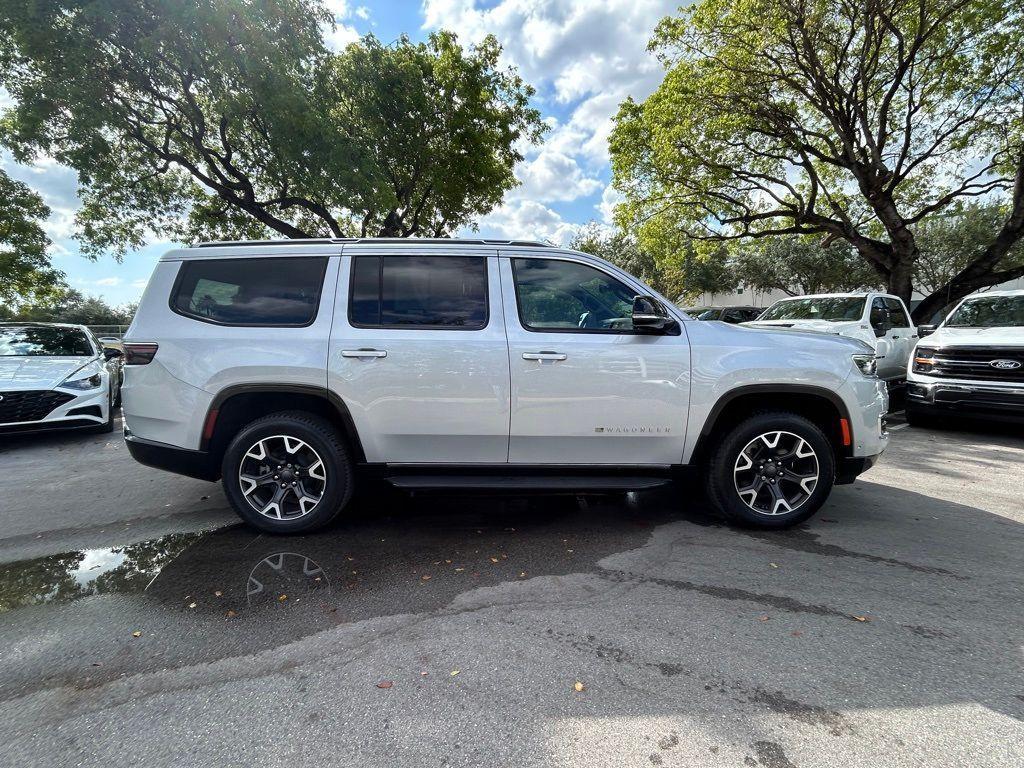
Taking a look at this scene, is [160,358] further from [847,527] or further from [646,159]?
[646,159]

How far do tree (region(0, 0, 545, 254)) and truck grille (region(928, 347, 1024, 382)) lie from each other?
11289 millimetres

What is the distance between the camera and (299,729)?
70.4 inches

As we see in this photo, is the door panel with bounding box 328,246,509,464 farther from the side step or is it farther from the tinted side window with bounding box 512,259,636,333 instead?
the tinted side window with bounding box 512,259,636,333

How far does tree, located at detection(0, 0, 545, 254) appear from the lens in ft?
31.3

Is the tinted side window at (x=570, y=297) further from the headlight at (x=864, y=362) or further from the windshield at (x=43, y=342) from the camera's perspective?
the windshield at (x=43, y=342)

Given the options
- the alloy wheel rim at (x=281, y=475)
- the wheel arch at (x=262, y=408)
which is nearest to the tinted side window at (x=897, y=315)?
the wheel arch at (x=262, y=408)

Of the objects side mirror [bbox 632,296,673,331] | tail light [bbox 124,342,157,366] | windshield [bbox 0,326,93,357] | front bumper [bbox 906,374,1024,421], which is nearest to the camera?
side mirror [bbox 632,296,673,331]

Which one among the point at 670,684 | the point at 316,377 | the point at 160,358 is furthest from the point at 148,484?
the point at 670,684

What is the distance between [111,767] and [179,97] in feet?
49.0

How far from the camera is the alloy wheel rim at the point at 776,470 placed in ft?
11.2

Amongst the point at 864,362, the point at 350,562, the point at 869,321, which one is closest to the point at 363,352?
the point at 350,562

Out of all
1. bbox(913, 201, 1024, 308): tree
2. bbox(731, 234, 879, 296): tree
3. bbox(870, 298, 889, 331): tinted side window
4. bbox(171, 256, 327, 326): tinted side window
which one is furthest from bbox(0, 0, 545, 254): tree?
bbox(913, 201, 1024, 308): tree

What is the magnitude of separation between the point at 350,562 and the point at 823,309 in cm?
920

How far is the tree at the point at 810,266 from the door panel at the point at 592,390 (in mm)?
26716
